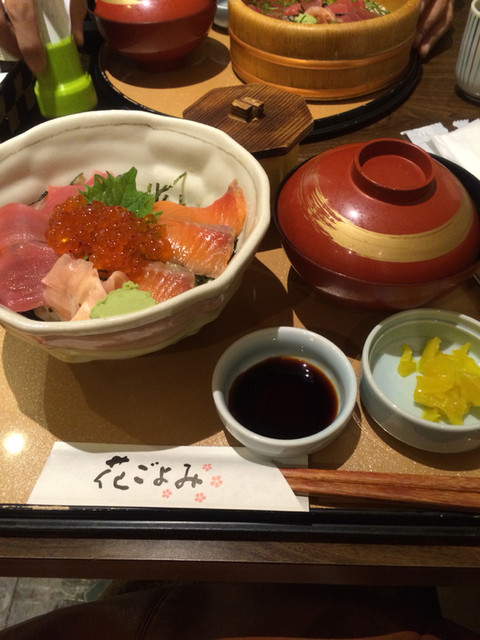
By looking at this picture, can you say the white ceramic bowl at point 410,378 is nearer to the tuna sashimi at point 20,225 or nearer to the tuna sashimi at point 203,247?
the tuna sashimi at point 203,247

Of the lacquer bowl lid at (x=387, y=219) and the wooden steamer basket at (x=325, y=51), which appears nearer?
the lacquer bowl lid at (x=387, y=219)

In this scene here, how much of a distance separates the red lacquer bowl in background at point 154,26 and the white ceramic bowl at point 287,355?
1358 mm

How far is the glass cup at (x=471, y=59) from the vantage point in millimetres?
1755

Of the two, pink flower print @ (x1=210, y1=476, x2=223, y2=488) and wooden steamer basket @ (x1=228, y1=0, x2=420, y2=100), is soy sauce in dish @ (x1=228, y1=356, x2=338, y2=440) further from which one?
wooden steamer basket @ (x1=228, y1=0, x2=420, y2=100)

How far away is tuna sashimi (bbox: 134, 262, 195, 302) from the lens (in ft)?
3.16

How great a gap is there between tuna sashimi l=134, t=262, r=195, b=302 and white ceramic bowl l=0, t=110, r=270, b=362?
8 cm

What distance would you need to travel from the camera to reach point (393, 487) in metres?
0.89

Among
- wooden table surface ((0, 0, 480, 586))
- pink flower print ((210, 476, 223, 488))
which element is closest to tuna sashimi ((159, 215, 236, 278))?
pink flower print ((210, 476, 223, 488))

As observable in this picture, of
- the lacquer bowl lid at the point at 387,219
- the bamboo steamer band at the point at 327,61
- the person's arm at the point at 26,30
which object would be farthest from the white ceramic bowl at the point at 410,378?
the person's arm at the point at 26,30

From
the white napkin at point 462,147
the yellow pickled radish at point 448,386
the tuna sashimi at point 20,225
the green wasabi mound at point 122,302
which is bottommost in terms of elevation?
the yellow pickled radish at point 448,386

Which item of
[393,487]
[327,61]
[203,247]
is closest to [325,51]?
[327,61]

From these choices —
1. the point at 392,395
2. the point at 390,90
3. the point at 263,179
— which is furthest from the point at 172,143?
the point at 390,90

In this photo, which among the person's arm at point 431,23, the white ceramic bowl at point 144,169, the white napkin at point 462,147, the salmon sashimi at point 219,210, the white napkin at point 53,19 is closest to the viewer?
the white ceramic bowl at point 144,169

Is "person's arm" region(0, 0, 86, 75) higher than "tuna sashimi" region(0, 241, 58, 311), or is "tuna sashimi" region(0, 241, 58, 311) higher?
"person's arm" region(0, 0, 86, 75)
